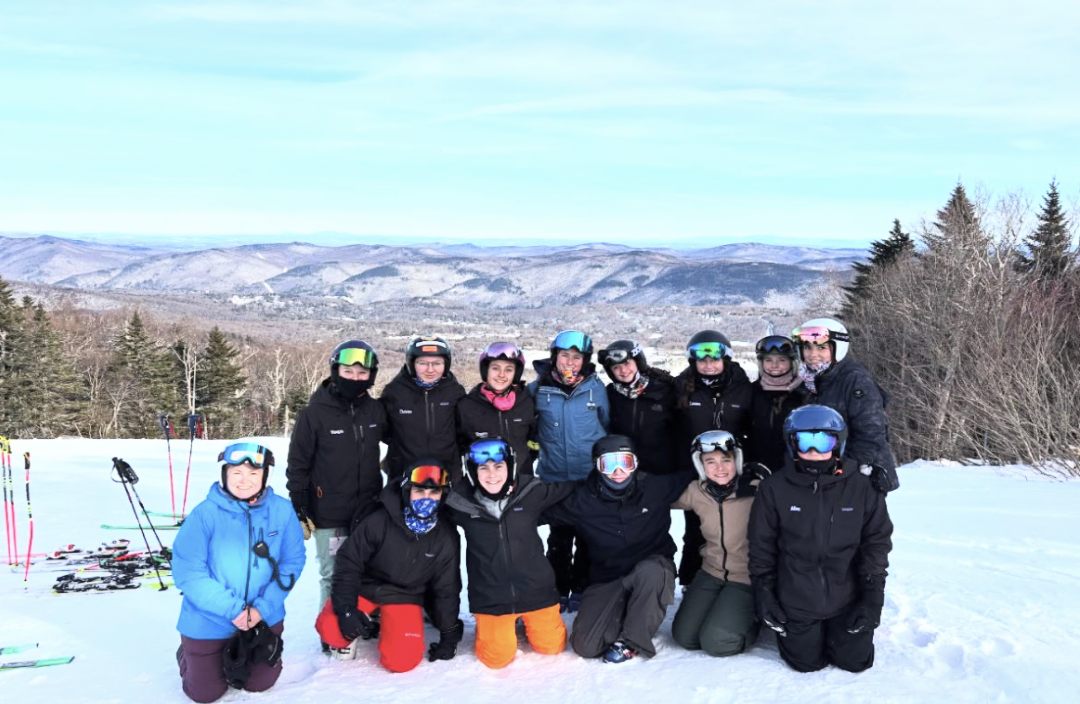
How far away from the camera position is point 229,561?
457 centimetres

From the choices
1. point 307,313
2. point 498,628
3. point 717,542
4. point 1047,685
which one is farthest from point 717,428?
point 307,313

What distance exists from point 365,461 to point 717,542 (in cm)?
226

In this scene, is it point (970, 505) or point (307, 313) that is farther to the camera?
point (307, 313)

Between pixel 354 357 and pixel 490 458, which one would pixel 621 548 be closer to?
pixel 490 458

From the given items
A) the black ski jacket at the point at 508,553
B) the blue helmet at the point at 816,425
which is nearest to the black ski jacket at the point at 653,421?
the black ski jacket at the point at 508,553

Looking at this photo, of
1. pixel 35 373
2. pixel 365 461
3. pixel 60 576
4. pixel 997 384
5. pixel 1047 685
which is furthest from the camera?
pixel 35 373

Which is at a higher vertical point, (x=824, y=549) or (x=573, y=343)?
(x=573, y=343)

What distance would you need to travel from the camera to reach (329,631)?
4.96 meters

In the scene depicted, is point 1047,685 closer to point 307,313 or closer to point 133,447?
point 133,447

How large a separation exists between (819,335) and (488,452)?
2.13 meters

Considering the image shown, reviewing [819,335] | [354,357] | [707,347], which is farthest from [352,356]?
[819,335]

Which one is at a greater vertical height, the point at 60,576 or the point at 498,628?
the point at 498,628

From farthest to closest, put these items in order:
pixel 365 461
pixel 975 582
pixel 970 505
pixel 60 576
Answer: pixel 970 505 → pixel 60 576 → pixel 975 582 → pixel 365 461

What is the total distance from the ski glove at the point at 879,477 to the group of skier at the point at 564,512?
0.03ft
